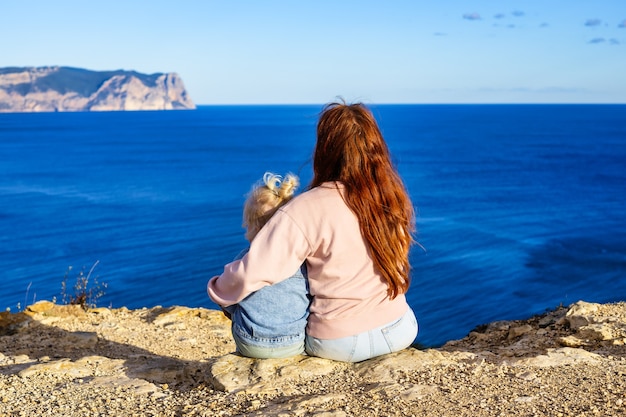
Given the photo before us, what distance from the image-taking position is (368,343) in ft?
14.9

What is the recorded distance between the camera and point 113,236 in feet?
93.4

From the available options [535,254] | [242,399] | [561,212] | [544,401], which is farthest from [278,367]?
[561,212]

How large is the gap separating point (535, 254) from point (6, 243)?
69.8 feet

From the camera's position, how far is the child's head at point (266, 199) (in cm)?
424

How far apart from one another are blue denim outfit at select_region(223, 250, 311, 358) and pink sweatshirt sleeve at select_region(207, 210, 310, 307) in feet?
0.55

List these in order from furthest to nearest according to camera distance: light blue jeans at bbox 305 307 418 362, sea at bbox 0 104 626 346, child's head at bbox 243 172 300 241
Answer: sea at bbox 0 104 626 346 → light blue jeans at bbox 305 307 418 362 → child's head at bbox 243 172 300 241

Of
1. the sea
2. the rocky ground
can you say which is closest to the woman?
the rocky ground

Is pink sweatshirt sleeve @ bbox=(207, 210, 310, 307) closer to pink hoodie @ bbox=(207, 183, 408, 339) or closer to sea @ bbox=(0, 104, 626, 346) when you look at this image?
pink hoodie @ bbox=(207, 183, 408, 339)

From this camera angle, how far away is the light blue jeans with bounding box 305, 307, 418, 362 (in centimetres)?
451

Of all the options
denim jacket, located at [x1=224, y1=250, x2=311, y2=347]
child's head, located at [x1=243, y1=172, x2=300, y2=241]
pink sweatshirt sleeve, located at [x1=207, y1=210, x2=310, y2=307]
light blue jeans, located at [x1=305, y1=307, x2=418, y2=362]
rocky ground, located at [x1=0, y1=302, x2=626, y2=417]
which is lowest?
rocky ground, located at [x1=0, y1=302, x2=626, y2=417]

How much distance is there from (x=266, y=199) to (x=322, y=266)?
0.56 m

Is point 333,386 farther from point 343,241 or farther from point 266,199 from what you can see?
point 266,199

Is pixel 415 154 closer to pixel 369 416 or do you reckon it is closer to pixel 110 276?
pixel 110 276

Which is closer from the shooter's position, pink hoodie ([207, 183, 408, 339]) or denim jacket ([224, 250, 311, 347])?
pink hoodie ([207, 183, 408, 339])
